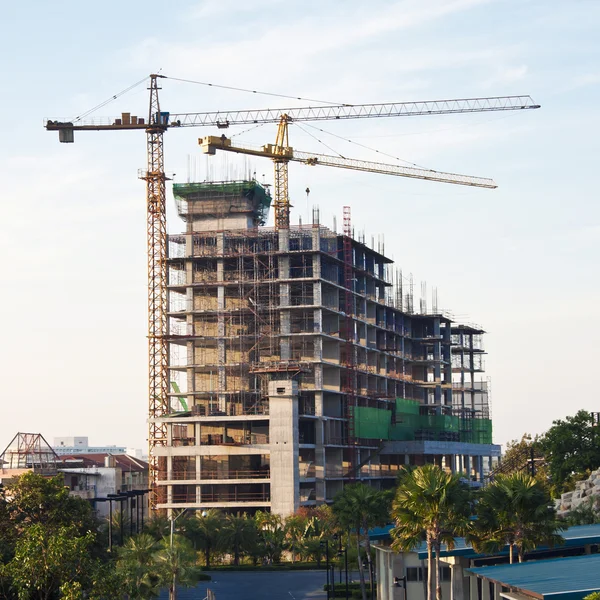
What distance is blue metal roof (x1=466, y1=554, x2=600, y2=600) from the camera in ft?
179

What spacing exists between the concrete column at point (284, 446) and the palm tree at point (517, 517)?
337 feet

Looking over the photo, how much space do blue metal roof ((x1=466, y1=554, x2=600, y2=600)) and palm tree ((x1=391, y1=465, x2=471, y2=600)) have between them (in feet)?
21.6

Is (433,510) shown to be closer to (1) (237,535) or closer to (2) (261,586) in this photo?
(2) (261,586)

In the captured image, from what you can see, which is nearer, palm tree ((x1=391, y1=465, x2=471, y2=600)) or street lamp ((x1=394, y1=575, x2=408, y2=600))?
palm tree ((x1=391, y1=465, x2=471, y2=600))

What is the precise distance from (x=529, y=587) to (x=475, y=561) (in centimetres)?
2476

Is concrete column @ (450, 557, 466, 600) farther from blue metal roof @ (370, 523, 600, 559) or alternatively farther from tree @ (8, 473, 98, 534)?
tree @ (8, 473, 98, 534)

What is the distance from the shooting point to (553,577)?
198 ft

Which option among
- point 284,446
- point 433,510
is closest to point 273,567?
point 284,446

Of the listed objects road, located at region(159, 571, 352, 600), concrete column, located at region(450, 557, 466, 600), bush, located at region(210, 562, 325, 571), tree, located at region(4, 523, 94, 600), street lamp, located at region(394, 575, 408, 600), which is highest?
tree, located at region(4, 523, 94, 600)

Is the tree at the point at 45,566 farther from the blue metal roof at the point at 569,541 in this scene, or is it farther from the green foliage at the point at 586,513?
the green foliage at the point at 586,513

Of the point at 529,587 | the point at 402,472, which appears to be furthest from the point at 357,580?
the point at 529,587

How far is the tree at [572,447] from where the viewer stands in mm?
172500

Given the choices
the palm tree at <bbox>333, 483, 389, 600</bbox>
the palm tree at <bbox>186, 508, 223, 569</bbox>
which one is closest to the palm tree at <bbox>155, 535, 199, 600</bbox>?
the palm tree at <bbox>333, 483, 389, 600</bbox>

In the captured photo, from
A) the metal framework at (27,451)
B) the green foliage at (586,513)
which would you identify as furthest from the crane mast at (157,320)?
the green foliage at (586,513)
